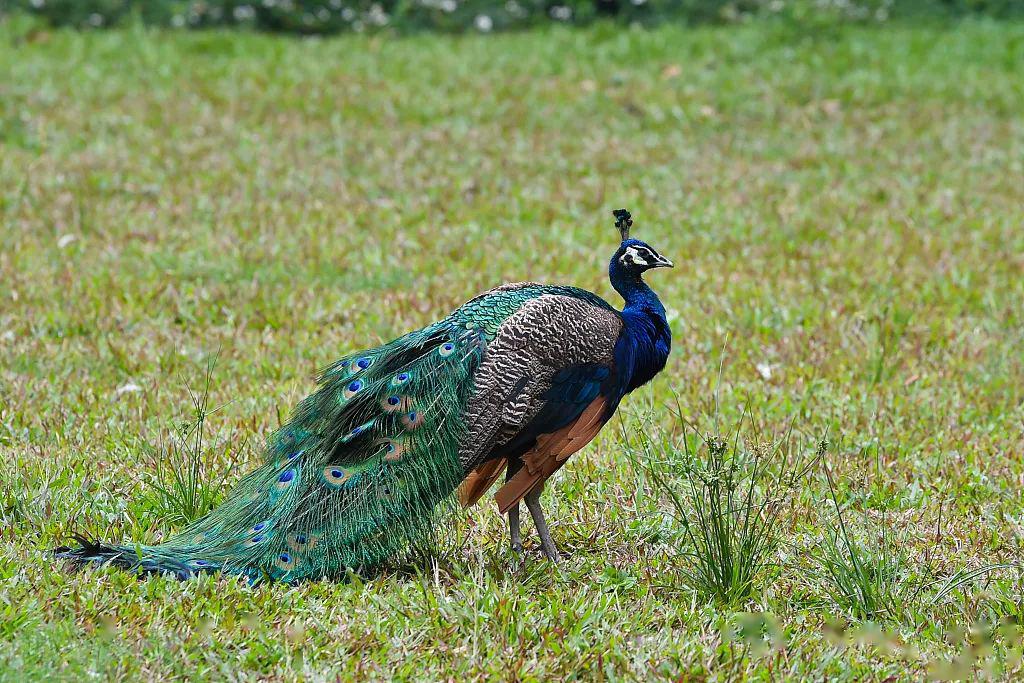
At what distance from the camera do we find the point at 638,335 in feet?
14.2

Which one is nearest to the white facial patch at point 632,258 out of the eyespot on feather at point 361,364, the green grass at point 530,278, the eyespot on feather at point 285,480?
the green grass at point 530,278

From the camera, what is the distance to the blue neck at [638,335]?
427 centimetres

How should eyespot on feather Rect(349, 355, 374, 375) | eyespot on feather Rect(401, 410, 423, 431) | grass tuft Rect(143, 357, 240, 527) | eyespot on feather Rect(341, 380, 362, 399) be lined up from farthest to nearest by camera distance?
grass tuft Rect(143, 357, 240, 527) < eyespot on feather Rect(349, 355, 374, 375) < eyespot on feather Rect(341, 380, 362, 399) < eyespot on feather Rect(401, 410, 423, 431)

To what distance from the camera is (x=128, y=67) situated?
1202 cm

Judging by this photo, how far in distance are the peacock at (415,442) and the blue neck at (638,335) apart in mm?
14

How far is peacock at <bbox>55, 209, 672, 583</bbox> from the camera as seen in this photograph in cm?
390

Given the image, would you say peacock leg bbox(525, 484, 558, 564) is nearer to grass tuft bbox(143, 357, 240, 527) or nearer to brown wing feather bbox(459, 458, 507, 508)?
brown wing feather bbox(459, 458, 507, 508)

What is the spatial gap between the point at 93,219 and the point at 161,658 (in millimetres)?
5615

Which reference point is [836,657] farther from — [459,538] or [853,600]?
[459,538]

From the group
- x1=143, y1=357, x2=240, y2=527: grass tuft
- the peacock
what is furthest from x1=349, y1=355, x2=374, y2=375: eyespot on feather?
x1=143, y1=357, x2=240, y2=527: grass tuft

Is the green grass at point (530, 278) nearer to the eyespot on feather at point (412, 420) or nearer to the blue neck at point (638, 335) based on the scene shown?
the blue neck at point (638, 335)

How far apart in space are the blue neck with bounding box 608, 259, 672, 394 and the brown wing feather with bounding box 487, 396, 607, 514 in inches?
8.5

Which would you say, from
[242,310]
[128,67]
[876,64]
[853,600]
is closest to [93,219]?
[242,310]

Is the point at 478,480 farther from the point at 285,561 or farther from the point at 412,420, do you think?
the point at 285,561
